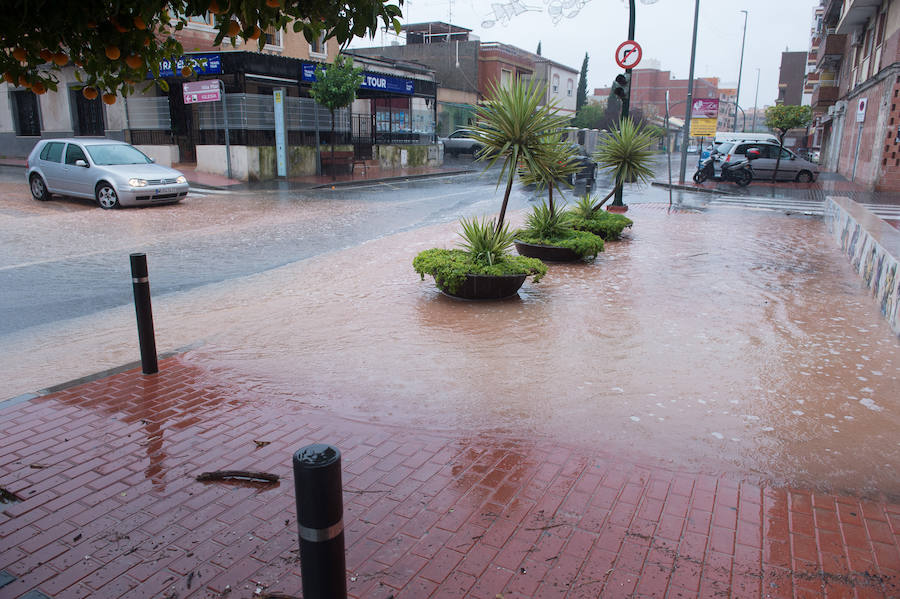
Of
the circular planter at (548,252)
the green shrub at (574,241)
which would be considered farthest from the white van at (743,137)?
the circular planter at (548,252)

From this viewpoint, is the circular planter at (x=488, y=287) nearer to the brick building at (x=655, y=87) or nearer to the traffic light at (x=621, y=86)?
the traffic light at (x=621, y=86)

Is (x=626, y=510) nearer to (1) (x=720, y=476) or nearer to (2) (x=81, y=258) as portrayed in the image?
(1) (x=720, y=476)

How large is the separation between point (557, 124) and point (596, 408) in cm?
429

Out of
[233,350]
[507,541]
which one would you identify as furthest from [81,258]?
[507,541]

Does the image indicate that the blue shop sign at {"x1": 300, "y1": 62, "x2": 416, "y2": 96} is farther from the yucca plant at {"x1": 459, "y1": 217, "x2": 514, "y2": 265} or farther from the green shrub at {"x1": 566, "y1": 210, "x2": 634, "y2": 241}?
the yucca plant at {"x1": 459, "y1": 217, "x2": 514, "y2": 265}

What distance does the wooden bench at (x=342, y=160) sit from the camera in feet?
86.8

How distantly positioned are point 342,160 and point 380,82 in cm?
443

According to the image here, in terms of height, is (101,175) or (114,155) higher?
(114,155)

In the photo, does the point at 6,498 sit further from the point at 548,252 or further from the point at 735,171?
the point at 735,171

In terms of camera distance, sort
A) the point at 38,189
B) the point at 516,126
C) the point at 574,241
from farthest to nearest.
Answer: the point at 38,189 < the point at 574,241 < the point at 516,126

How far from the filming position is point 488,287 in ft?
24.7

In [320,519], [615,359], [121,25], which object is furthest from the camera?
[615,359]

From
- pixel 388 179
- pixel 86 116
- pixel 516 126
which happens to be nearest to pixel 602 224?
pixel 516 126

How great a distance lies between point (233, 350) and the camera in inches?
235
